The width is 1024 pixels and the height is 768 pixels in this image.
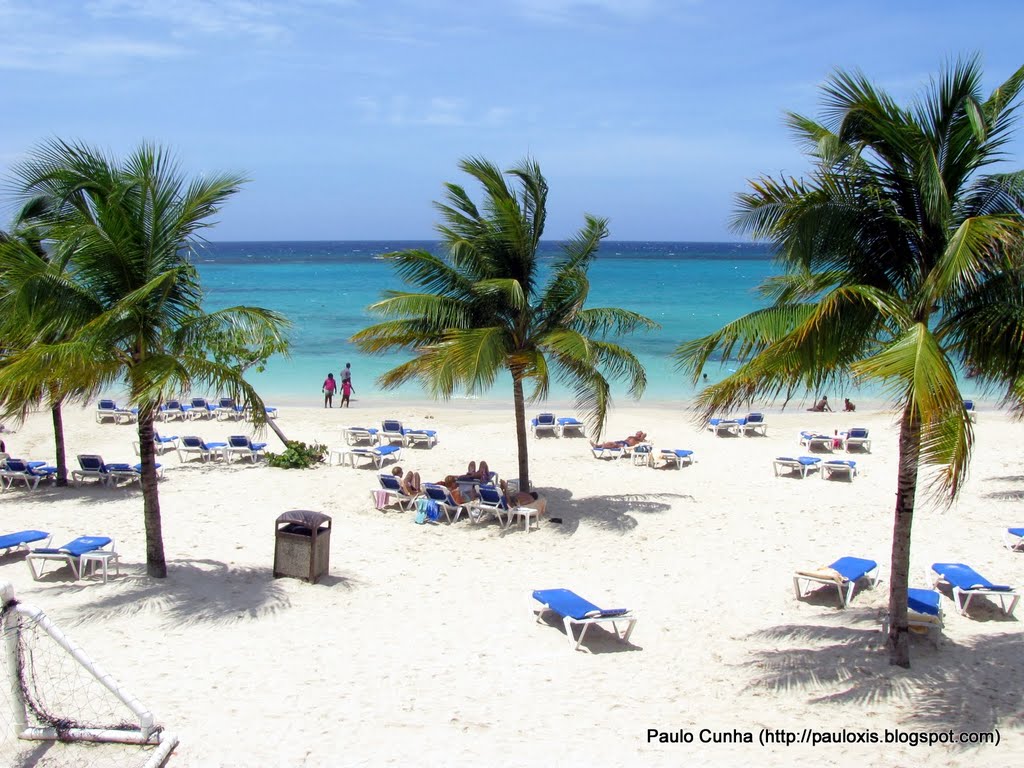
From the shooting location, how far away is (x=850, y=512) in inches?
483

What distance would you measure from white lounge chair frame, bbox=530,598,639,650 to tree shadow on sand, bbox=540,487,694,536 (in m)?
3.16

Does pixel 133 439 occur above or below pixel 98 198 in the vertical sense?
below

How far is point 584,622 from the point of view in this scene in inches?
293

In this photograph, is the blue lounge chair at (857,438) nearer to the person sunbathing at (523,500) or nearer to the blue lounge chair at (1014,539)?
the blue lounge chair at (1014,539)

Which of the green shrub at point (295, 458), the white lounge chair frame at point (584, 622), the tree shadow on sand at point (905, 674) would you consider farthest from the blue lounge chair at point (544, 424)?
the tree shadow on sand at point (905, 674)

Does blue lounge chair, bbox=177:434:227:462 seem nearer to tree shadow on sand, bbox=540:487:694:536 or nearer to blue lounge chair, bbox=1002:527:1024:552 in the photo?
A: tree shadow on sand, bbox=540:487:694:536

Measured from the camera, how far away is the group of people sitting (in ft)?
39.3

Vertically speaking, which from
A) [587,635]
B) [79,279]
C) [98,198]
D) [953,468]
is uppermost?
[98,198]

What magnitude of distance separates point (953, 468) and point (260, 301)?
6342 centimetres

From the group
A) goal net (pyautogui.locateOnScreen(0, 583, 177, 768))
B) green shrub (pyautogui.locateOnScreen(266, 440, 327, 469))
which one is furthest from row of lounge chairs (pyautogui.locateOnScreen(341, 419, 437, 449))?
goal net (pyautogui.locateOnScreen(0, 583, 177, 768))

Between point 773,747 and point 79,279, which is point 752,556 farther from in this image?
point 79,279

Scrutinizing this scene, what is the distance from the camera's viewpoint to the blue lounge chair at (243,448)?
15556 millimetres

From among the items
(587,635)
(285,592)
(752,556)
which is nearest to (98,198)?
(285,592)

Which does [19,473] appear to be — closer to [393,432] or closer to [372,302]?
[393,432]
